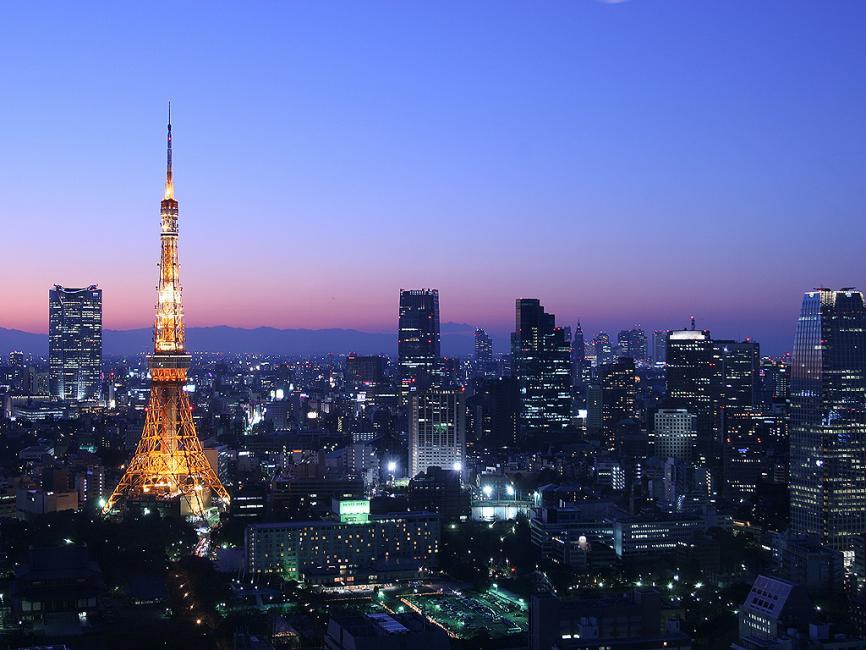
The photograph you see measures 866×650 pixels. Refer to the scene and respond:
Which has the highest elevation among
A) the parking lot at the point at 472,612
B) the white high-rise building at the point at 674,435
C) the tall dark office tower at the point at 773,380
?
the tall dark office tower at the point at 773,380

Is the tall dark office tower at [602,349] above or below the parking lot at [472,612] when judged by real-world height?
above

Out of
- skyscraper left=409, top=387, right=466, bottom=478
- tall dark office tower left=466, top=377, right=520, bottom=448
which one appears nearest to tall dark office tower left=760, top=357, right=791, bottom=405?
tall dark office tower left=466, top=377, right=520, bottom=448

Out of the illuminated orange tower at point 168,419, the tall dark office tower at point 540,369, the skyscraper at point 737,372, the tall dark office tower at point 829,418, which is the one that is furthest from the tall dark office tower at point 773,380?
the illuminated orange tower at point 168,419

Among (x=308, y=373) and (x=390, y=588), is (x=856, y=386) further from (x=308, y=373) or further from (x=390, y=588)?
(x=308, y=373)

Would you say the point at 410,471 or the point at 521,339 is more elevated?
the point at 521,339

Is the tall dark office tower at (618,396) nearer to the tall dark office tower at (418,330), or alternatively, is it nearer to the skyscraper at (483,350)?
the tall dark office tower at (418,330)

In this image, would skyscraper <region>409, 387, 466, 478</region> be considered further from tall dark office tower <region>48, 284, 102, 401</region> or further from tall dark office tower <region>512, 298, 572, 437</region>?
tall dark office tower <region>48, 284, 102, 401</region>

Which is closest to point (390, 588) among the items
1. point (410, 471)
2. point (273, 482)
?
point (273, 482)
